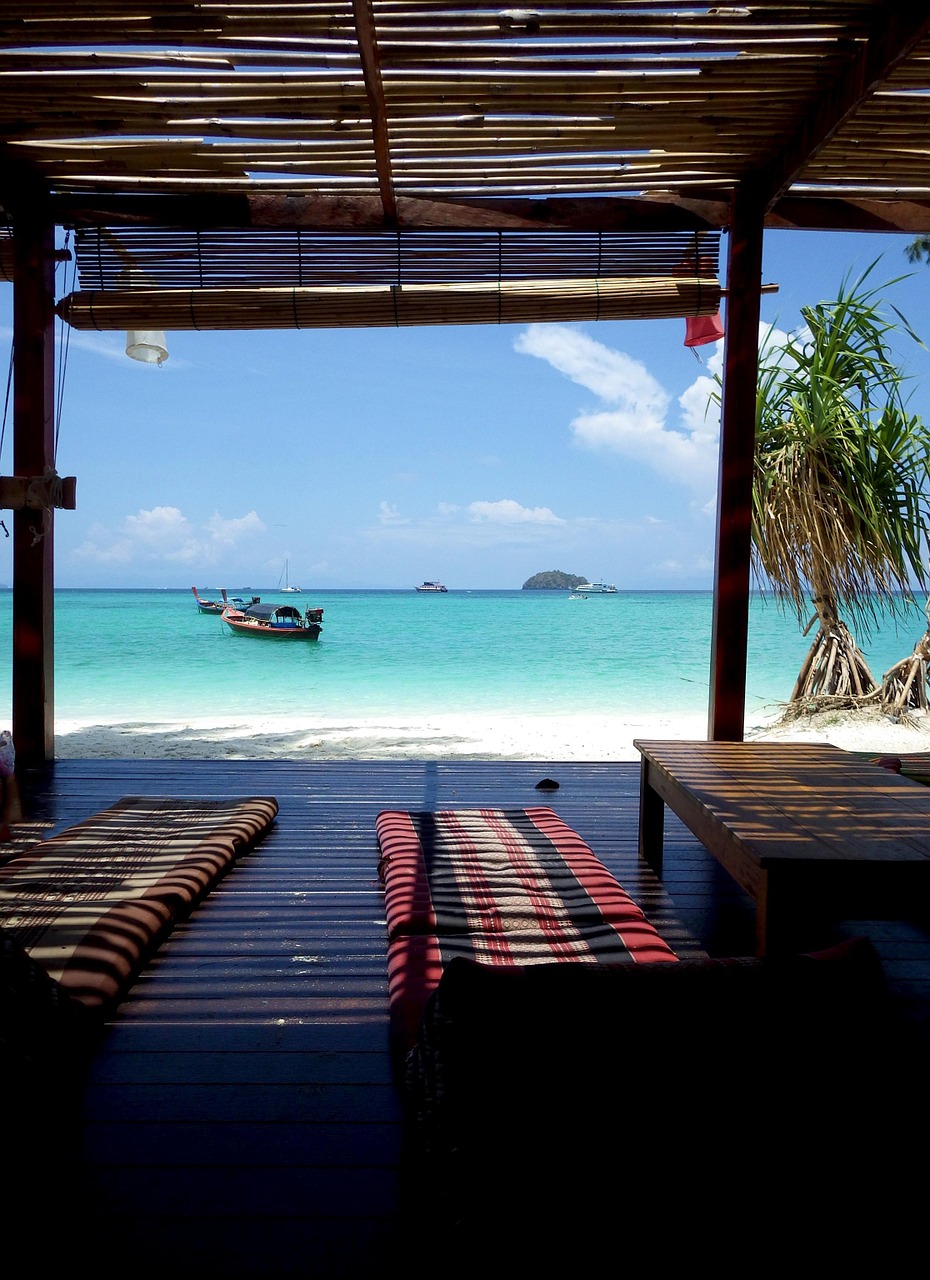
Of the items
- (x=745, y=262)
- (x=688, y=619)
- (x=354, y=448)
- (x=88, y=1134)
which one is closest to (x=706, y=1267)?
(x=88, y=1134)

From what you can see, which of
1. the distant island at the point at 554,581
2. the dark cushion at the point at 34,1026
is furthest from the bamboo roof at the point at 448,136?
the distant island at the point at 554,581

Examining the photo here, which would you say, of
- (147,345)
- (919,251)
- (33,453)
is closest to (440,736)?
(147,345)

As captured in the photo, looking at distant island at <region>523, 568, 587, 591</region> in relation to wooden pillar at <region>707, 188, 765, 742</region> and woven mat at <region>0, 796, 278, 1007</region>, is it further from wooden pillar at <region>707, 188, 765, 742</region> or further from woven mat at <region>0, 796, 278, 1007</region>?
woven mat at <region>0, 796, 278, 1007</region>

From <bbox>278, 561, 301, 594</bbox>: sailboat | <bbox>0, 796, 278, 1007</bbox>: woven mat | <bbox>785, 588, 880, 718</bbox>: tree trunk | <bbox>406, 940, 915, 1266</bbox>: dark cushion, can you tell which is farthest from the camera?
<bbox>278, 561, 301, 594</bbox>: sailboat

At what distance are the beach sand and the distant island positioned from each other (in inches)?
1255

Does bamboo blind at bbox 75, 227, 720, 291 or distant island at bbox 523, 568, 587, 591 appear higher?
bamboo blind at bbox 75, 227, 720, 291

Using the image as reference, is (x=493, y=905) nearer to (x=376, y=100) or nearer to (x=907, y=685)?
(x=376, y=100)

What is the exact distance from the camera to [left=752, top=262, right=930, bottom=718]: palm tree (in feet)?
18.3

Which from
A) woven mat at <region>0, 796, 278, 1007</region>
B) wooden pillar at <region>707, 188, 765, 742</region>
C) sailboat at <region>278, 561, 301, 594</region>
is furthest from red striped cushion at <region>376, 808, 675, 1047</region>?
sailboat at <region>278, 561, 301, 594</region>

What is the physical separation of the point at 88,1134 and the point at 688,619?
27.4m

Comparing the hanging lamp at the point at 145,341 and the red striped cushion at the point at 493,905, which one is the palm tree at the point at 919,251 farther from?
the red striped cushion at the point at 493,905

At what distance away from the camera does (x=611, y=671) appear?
663 inches

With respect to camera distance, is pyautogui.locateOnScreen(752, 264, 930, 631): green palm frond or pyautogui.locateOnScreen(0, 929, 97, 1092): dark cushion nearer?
pyautogui.locateOnScreen(0, 929, 97, 1092): dark cushion

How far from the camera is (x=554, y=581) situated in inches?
1715
